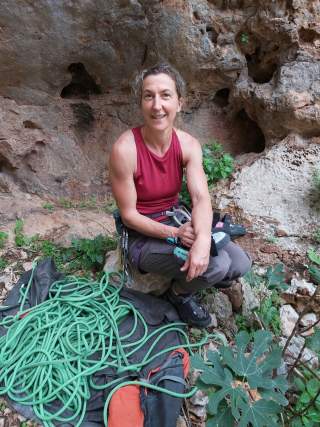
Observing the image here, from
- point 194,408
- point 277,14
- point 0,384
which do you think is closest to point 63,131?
point 277,14

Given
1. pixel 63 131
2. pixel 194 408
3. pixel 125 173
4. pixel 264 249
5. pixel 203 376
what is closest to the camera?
pixel 203 376

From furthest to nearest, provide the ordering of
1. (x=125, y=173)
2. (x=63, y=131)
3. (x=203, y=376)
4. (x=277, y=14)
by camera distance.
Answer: (x=63, y=131) < (x=277, y=14) < (x=125, y=173) < (x=203, y=376)

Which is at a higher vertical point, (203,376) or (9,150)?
(9,150)

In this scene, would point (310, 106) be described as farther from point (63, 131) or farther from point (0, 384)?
point (0, 384)

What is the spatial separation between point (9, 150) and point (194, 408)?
2.64 meters

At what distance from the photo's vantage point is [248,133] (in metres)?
3.86

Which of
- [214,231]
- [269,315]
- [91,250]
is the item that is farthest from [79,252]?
[269,315]

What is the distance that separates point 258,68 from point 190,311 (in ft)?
8.29

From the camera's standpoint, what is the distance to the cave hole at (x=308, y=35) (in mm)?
3108

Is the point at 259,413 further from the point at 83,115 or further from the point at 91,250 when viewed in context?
the point at 83,115

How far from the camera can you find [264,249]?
2785mm

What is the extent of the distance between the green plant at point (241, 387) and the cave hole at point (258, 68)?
286 centimetres

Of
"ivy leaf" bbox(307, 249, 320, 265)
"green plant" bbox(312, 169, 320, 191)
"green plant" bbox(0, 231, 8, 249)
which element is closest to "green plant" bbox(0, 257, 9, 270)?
"green plant" bbox(0, 231, 8, 249)

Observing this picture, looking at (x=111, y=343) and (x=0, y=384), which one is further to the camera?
(x=111, y=343)
